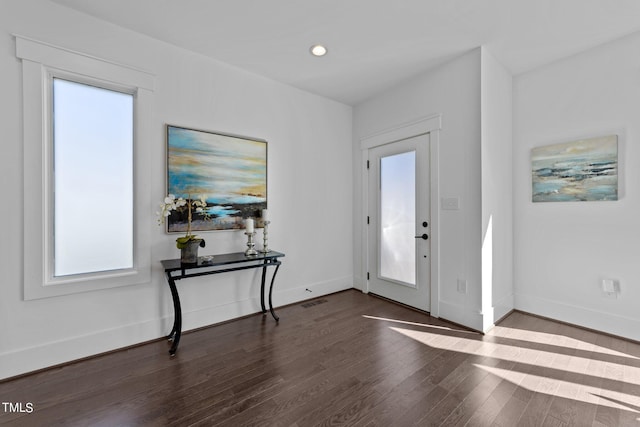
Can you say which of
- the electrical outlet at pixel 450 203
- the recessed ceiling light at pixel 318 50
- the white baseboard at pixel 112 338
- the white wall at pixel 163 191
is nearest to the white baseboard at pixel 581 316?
the electrical outlet at pixel 450 203

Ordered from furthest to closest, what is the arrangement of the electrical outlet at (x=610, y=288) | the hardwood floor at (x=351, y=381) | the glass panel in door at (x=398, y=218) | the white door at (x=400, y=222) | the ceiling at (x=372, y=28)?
the glass panel in door at (x=398, y=218)
the white door at (x=400, y=222)
the electrical outlet at (x=610, y=288)
the ceiling at (x=372, y=28)
the hardwood floor at (x=351, y=381)

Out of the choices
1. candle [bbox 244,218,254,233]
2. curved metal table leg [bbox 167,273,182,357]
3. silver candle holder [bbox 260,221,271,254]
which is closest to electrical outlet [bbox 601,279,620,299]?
silver candle holder [bbox 260,221,271,254]

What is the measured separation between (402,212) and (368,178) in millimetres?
764

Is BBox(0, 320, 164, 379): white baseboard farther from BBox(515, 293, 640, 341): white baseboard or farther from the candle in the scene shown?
BBox(515, 293, 640, 341): white baseboard

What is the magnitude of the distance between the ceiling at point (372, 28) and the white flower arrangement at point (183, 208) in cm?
152

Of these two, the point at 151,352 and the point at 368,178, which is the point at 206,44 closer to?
the point at 368,178

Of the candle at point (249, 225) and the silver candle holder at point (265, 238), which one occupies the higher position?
the candle at point (249, 225)

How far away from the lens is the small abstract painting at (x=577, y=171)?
2592mm

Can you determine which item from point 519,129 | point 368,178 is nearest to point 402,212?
point 368,178

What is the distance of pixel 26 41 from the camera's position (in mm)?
2020

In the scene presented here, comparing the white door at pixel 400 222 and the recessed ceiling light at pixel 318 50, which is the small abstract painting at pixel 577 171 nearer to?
the white door at pixel 400 222

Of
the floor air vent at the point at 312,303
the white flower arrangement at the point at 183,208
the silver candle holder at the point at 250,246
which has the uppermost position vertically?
the white flower arrangement at the point at 183,208

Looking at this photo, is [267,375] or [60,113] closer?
[267,375]

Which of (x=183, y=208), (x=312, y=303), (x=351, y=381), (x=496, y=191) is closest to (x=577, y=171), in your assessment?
(x=496, y=191)
